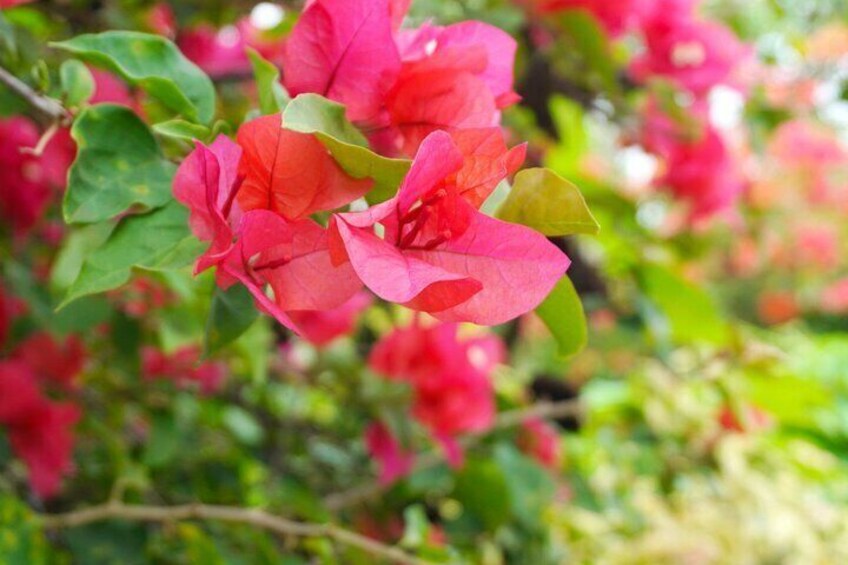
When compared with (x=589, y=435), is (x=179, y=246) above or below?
above

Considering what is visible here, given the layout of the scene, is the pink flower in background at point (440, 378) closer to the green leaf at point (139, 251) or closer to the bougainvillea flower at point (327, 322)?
the bougainvillea flower at point (327, 322)

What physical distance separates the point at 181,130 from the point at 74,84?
0.11m

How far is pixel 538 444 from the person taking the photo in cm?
123

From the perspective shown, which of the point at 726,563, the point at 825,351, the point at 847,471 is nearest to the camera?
the point at 726,563

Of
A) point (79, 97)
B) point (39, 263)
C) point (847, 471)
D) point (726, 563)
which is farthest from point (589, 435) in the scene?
point (79, 97)

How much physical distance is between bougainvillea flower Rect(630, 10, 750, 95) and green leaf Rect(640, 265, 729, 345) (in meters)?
0.25

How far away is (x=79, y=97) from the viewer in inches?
18.1

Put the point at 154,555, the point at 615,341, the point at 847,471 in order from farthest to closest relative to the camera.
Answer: the point at 847,471 < the point at 615,341 < the point at 154,555

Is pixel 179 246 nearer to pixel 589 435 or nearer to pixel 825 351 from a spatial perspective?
pixel 589 435

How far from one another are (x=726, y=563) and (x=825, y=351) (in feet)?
7.69

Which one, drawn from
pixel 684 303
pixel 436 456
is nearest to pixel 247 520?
pixel 436 456

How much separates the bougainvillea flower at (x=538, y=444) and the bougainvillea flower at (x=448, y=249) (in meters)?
0.92

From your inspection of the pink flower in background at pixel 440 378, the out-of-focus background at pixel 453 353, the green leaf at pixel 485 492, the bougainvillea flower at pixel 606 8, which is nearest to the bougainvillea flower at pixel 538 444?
the out-of-focus background at pixel 453 353

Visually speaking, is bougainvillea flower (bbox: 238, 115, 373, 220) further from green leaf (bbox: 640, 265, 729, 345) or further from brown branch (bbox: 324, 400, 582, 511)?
green leaf (bbox: 640, 265, 729, 345)
